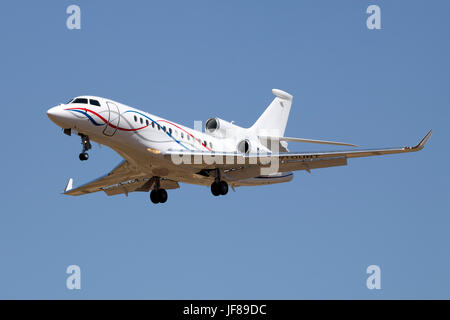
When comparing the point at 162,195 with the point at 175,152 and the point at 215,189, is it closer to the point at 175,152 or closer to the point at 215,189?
the point at 215,189

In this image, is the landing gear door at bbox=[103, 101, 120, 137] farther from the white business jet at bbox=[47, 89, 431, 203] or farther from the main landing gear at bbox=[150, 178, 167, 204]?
the main landing gear at bbox=[150, 178, 167, 204]

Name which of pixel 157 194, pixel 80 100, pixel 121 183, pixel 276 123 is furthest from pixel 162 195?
pixel 276 123

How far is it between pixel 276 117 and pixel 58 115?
13.5m

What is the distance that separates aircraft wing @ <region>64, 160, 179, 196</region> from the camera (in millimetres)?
32812

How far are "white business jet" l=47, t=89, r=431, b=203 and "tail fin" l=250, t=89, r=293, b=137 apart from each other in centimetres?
27

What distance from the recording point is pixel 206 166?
3191 centimetres

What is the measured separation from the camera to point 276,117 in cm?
3903

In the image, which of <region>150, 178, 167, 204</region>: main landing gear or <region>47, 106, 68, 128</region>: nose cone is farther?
<region>150, 178, 167, 204</region>: main landing gear

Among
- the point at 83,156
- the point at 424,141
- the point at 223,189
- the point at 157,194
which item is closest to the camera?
the point at 424,141

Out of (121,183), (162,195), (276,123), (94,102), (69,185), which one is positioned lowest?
(162,195)

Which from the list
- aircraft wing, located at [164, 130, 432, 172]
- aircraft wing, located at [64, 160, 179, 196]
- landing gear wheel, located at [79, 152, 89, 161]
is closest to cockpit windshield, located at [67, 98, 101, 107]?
landing gear wheel, located at [79, 152, 89, 161]

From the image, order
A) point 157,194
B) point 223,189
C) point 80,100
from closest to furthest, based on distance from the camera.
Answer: point 80,100, point 223,189, point 157,194

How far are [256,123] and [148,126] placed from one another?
28.3 feet

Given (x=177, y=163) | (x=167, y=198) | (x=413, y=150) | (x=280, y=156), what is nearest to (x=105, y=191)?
(x=167, y=198)
